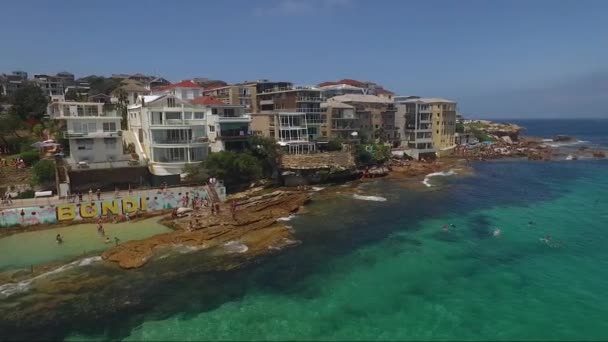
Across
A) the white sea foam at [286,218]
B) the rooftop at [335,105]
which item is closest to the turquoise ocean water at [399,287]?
the white sea foam at [286,218]

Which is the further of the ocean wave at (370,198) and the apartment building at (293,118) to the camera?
the apartment building at (293,118)

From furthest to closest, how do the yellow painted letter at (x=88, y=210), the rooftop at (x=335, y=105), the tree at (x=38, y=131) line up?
the rooftop at (x=335, y=105) < the tree at (x=38, y=131) < the yellow painted letter at (x=88, y=210)

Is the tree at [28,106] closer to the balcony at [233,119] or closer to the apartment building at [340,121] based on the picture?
the balcony at [233,119]

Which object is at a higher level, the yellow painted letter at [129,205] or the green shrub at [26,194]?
the green shrub at [26,194]

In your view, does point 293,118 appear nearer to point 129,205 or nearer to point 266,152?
point 266,152

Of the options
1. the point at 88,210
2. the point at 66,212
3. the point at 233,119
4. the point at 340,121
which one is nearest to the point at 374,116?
the point at 340,121

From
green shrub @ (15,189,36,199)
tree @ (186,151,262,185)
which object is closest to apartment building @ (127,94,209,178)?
tree @ (186,151,262,185)
